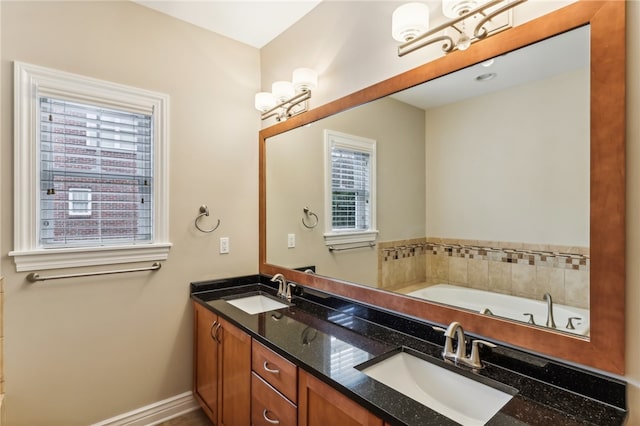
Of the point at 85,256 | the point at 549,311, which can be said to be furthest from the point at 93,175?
the point at 549,311

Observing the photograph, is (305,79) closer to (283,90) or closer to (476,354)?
(283,90)

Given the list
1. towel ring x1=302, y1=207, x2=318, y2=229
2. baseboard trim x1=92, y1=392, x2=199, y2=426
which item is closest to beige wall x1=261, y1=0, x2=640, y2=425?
towel ring x1=302, y1=207, x2=318, y2=229

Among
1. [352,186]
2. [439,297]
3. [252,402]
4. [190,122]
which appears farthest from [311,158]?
[252,402]

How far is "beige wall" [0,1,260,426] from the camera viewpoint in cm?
176

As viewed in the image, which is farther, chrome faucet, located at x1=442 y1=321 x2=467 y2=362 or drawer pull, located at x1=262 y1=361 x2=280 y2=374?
drawer pull, located at x1=262 y1=361 x2=280 y2=374

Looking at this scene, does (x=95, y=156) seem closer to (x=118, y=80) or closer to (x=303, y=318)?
(x=118, y=80)

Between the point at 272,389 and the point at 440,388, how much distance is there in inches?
28.0

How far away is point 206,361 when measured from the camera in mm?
2115

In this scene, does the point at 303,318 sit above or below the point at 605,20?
below

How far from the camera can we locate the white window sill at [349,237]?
5.90 feet

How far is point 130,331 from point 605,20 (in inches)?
106

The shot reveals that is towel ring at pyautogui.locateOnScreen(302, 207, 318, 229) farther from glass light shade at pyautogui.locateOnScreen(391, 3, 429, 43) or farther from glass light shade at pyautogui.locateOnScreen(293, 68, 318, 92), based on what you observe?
glass light shade at pyautogui.locateOnScreen(391, 3, 429, 43)

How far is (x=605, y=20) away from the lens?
0.97 metres

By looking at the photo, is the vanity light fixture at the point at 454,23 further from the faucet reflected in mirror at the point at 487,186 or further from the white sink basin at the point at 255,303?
the white sink basin at the point at 255,303
